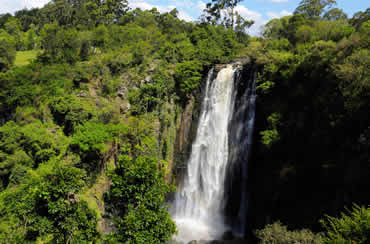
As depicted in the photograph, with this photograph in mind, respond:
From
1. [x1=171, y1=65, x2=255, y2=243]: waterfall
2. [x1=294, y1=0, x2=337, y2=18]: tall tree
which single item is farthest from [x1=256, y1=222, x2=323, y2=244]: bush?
[x1=294, y1=0, x2=337, y2=18]: tall tree

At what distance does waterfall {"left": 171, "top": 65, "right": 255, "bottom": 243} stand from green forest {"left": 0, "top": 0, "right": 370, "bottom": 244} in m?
1.40

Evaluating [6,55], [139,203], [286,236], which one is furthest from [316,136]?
[6,55]

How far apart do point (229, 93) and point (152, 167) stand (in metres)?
11.8

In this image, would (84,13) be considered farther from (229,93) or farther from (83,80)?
(229,93)

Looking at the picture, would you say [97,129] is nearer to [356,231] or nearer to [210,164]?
[210,164]

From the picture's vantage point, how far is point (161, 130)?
22.6 metres

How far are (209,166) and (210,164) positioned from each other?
206 mm

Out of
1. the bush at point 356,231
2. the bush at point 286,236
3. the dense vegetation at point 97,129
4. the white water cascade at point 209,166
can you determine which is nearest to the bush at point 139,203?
the dense vegetation at point 97,129

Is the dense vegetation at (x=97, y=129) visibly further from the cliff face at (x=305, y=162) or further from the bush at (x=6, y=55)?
the cliff face at (x=305, y=162)

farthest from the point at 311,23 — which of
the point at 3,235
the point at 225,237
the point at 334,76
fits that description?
the point at 3,235

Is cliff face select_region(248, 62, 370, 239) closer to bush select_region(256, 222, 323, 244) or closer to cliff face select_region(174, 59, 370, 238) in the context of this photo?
cliff face select_region(174, 59, 370, 238)

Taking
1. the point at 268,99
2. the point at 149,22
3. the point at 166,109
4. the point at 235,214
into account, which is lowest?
the point at 235,214

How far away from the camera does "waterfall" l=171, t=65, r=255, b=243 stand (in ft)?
67.2

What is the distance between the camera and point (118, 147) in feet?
65.0
